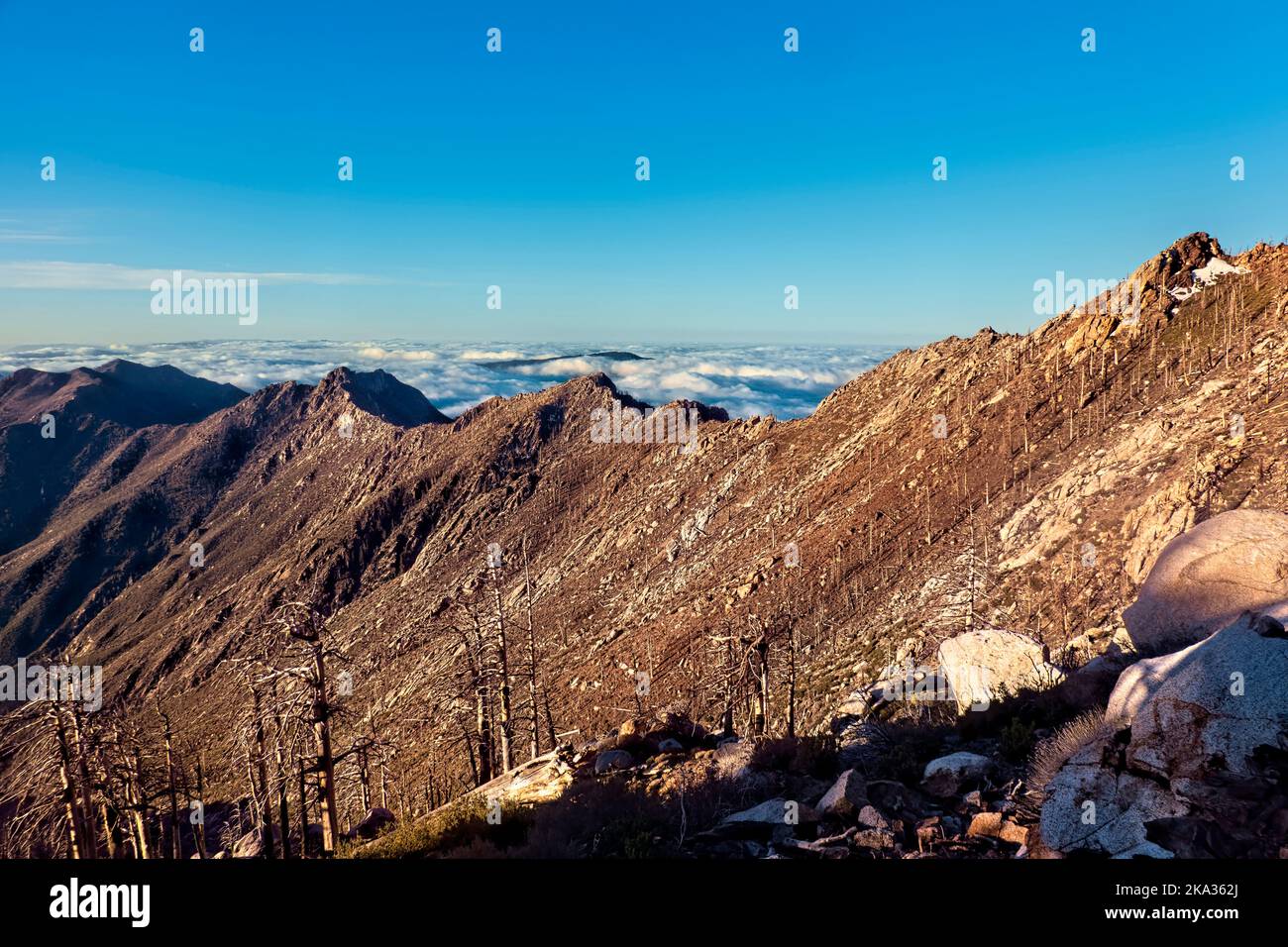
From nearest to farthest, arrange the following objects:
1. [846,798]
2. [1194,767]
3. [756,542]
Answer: [1194,767], [846,798], [756,542]

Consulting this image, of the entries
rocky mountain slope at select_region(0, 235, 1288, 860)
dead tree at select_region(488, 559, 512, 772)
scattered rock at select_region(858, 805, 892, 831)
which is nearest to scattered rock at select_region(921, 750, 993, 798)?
scattered rock at select_region(858, 805, 892, 831)

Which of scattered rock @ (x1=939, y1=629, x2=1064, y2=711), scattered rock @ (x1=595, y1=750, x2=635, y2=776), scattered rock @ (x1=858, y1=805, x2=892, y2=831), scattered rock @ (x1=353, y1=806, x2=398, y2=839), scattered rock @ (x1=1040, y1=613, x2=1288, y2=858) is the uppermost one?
scattered rock @ (x1=1040, y1=613, x2=1288, y2=858)

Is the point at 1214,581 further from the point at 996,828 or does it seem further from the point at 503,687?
the point at 503,687

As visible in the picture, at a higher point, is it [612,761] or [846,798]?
[846,798]

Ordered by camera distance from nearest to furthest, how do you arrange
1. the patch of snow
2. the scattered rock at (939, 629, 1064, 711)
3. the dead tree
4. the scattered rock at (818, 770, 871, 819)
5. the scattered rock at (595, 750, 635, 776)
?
1. the scattered rock at (818, 770, 871, 819)
2. the scattered rock at (595, 750, 635, 776)
3. the scattered rock at (939, 629, 1064, 711)
4. the dead tree
5. the patch of snow

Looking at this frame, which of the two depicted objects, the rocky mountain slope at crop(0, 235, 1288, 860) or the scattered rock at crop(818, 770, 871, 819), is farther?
the rocky mountain slope at crop(0, 235, 1288, 860)

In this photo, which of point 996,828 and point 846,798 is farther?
point 846,798

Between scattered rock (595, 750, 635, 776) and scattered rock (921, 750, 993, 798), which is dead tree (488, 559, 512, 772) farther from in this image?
scattered rock (921, 750, 993, 798)

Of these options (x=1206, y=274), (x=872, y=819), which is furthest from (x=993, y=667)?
(x=1206, y=274)
